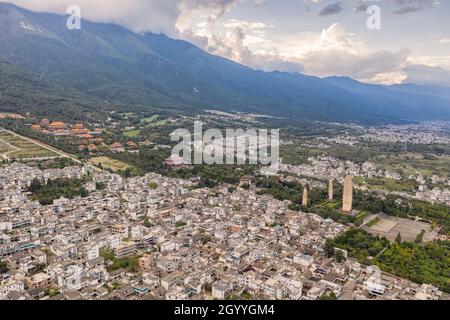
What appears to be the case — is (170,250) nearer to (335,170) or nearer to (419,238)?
(419,238)

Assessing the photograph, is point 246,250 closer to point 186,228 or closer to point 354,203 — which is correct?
point 186,228

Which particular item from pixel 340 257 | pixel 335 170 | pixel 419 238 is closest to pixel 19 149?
pixel 335 170

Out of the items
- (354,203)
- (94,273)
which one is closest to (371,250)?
(354,203)

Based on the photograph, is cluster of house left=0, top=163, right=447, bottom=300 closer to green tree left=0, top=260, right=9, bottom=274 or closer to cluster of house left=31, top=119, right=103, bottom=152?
green tree left=0, top=260, right=9, bottom=274

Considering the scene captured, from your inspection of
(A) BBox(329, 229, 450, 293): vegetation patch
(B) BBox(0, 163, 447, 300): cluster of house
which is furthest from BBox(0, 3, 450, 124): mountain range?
(A) BBox(329, 229, 450, 293): vegetation patch

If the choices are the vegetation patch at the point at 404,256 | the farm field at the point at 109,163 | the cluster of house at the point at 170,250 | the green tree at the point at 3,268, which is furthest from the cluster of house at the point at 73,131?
the vegetation patch at the point at 404,256

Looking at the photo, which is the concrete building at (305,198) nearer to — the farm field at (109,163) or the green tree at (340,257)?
the green tree at (340,257)
